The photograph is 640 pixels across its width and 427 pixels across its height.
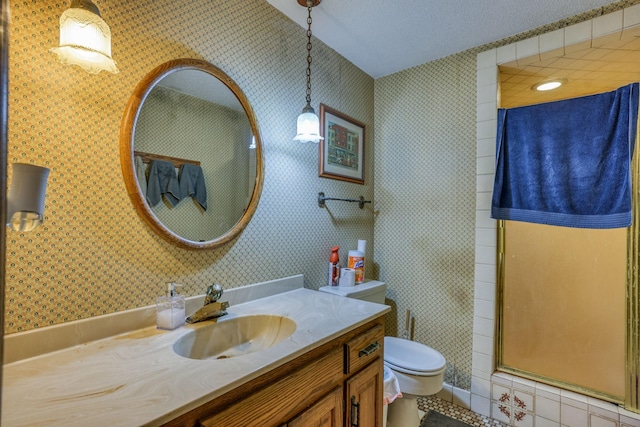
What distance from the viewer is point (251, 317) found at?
1197 mm

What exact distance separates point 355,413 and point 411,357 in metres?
0.73

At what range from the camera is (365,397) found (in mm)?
1154

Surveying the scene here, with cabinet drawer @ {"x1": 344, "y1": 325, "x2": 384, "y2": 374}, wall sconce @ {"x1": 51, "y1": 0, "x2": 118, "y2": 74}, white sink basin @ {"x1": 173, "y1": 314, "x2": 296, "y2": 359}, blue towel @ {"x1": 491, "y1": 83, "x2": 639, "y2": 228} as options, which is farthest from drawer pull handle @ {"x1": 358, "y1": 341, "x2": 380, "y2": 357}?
wall sconce @ {"x1": 51, "y1": 0, "x2": 118, "y2": 74}

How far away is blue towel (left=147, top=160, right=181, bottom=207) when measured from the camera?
1075 millimetres

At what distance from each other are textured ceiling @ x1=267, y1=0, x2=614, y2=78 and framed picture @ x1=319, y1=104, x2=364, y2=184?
0.45 metres

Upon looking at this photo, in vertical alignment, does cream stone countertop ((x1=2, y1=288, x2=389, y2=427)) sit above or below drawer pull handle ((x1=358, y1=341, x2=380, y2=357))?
above

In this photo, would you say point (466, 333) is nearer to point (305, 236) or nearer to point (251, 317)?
point (305, 236)

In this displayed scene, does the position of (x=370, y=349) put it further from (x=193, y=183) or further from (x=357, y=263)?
(x=193, y=183)

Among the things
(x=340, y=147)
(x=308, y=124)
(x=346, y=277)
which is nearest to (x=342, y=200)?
(x=340, y=147)

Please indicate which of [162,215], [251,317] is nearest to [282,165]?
[162,215]

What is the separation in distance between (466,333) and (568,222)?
89cm

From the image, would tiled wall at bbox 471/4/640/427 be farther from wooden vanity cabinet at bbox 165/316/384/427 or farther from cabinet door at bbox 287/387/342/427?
cabinet door at bbox 287/387/342/427

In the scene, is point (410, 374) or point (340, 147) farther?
point (340, 147)

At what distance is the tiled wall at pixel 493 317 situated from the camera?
1572mm
